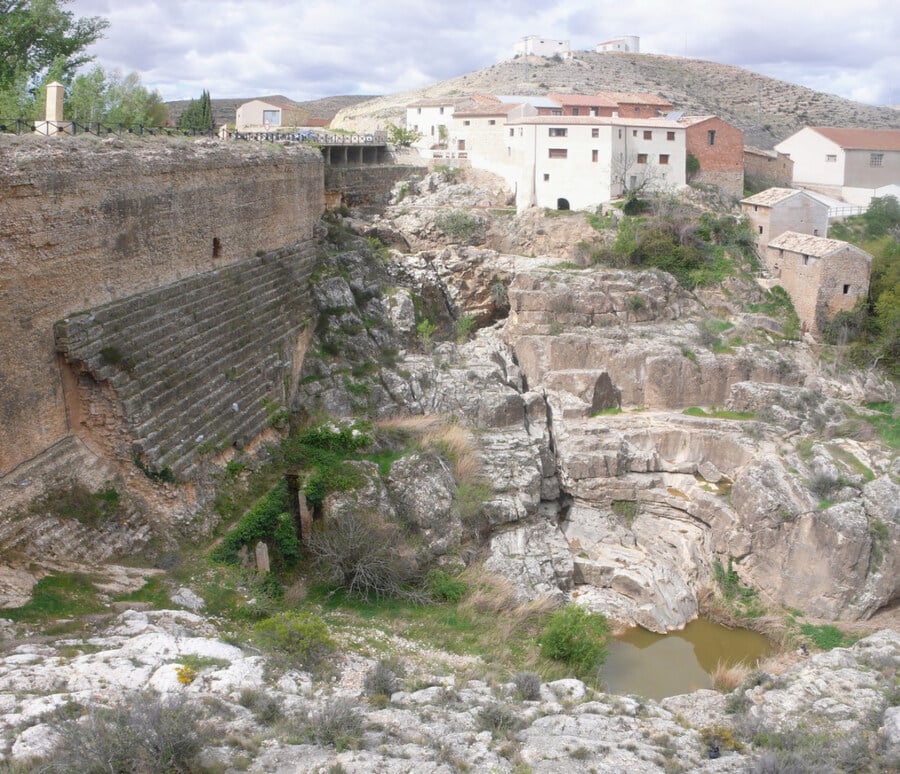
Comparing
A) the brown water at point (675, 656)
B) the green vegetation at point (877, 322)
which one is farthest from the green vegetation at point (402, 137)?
the brown water at point (675, 656)

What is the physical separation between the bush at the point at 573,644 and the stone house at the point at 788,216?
18275 millimetres

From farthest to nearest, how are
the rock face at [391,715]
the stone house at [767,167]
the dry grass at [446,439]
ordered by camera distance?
the stone house at [767,167] < the dry grass at [446,439] < the rock face at [391,715]

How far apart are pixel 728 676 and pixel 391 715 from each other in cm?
920

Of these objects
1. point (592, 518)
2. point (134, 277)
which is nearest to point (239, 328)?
point (134, 277)

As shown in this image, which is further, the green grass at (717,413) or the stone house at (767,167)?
the stone house at (767,167)

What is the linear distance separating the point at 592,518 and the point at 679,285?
30.2ft

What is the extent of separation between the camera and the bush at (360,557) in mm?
17391

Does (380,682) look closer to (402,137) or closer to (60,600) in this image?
(60,600)

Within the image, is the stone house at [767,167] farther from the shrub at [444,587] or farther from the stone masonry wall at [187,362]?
the shrub at [444,587]

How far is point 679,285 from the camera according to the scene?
28500 mm

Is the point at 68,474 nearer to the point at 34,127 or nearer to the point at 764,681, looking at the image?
the point at 34,127

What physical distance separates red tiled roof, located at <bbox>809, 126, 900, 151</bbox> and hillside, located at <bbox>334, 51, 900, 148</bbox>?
13.2 m

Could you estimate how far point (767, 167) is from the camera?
36.8 m

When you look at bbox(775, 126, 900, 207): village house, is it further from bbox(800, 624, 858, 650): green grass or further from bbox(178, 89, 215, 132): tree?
bbox(178, 89, 215, 132): tree
